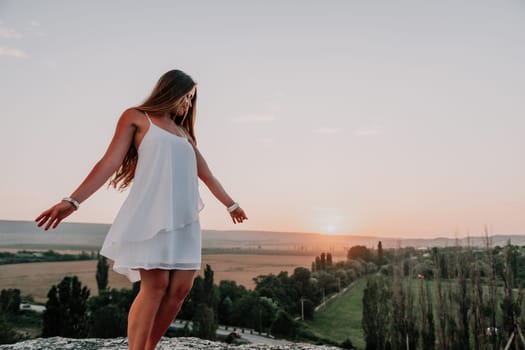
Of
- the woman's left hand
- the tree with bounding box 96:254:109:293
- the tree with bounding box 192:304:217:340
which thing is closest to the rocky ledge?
the woman's left hand

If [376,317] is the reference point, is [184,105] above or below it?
above

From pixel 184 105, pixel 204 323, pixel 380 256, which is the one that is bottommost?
pixel 204 323

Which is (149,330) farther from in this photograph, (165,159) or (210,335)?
(210,335)

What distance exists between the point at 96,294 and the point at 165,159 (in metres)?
12.8

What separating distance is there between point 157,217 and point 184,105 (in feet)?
1.75

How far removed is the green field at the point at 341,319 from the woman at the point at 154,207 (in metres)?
10.9

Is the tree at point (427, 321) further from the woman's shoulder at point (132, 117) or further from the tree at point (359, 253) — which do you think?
the woman's shoulder at point (132, 117)

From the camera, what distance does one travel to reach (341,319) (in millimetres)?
12859

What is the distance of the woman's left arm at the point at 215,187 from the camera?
7.20ft

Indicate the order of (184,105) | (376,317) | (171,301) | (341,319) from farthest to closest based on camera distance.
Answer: (341,319), (376,317), (184,105), (171,301)

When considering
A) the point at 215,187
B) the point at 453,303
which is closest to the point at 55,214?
the point at 215,187

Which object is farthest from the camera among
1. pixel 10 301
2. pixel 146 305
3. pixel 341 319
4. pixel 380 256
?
pixel 380 256

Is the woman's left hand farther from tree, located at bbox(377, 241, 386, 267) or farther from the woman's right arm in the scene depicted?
tree, located at bbox(377, 241, 386, 267)

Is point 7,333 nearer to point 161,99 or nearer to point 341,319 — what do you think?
point 341,319
